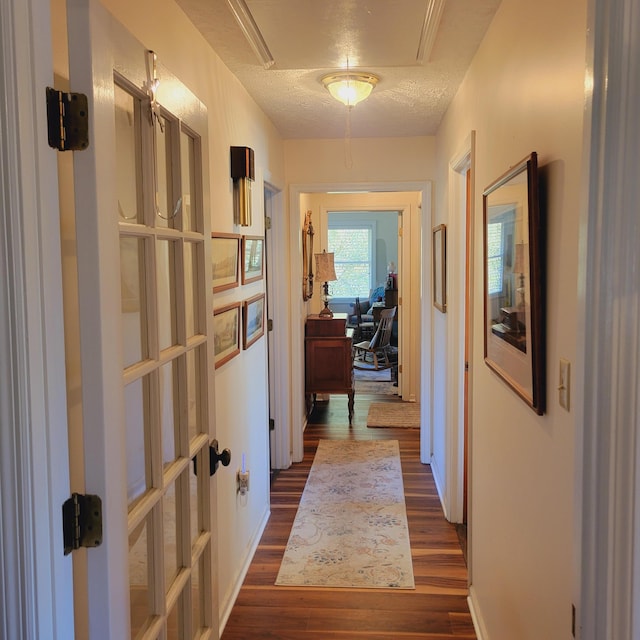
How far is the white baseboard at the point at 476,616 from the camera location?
7.99 feet

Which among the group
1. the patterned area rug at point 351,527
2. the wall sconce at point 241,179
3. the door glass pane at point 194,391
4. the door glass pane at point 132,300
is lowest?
the patterned area rug at point 351,527

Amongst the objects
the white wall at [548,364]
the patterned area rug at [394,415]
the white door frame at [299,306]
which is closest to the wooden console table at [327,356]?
the patterned area rug at [394,415]

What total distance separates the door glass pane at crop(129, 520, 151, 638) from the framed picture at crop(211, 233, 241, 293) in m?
1.23

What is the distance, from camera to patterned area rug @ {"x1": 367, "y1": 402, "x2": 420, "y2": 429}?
5582 millimetres

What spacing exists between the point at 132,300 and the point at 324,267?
15.0ft

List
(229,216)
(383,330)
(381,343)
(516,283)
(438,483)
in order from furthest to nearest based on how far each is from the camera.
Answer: (381,343)
(383,330)
(438,483)
(229,216)
(516,283)

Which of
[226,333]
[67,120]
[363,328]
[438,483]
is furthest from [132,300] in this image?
[363,328]

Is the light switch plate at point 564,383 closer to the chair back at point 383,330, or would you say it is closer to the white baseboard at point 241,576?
the white baseboard at point 241,576

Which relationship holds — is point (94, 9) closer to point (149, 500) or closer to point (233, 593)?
point (149, 500)

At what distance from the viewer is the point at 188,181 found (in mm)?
1646

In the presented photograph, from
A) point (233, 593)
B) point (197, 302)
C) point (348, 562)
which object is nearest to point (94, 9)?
point (197, 302)

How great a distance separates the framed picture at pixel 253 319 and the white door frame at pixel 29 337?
81.0 inches

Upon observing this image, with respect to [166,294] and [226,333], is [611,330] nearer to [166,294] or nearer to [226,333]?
[166,294]

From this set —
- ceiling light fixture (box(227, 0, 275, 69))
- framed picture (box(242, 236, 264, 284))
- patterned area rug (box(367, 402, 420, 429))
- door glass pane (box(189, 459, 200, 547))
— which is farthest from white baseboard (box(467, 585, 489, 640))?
patterned area rug (box(367, 402, 420, 429))
